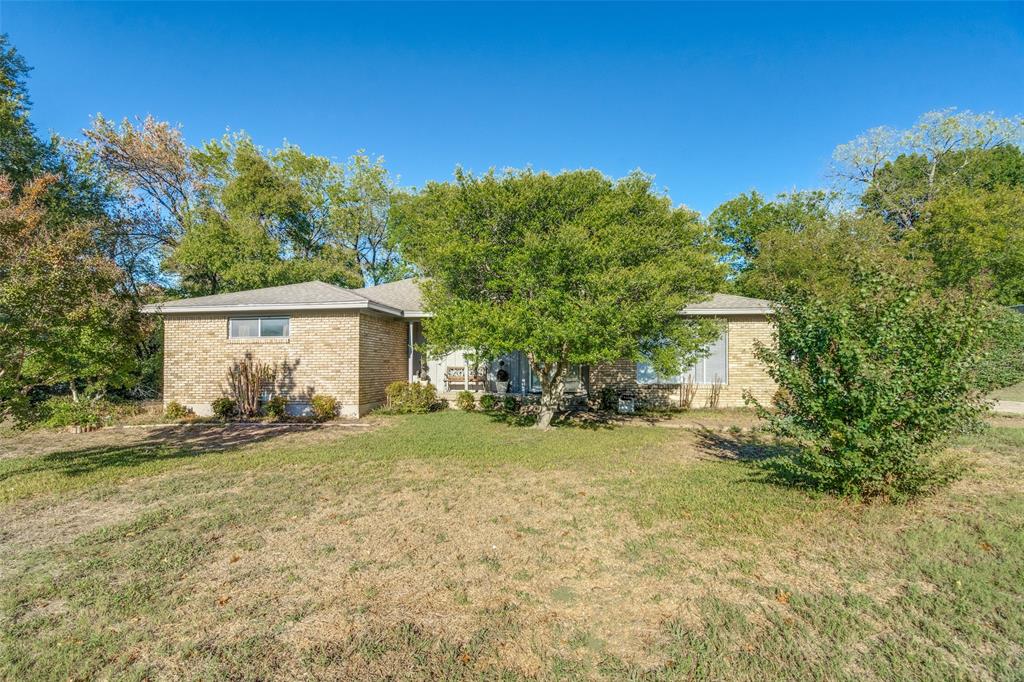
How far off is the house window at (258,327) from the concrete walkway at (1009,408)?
60.0ft

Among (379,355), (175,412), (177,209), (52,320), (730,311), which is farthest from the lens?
(177,209)

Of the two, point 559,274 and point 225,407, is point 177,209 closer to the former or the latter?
point 225,407

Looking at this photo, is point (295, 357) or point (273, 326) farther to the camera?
point (273, 326)

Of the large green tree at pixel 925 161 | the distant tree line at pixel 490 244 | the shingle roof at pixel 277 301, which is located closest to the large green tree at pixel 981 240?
the distant tree line at pixel 490 244

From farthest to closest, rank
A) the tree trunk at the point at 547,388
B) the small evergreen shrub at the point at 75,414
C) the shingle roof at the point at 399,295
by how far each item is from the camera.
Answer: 1. the shingle roof at the point at 399,295
2. the tree trunk at the point at 547,388
3. the small evergreen shrub at the point at 75,414

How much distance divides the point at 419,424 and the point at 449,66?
41.7 feet

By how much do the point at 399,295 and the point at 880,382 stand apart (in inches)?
540

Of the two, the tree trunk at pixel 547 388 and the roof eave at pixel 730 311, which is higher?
the roof eave at pixel 730 311

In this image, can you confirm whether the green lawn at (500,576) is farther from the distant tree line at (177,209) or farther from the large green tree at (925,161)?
the large green tree at (925,161)

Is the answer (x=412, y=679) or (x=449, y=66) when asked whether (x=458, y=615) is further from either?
(x=449, y=66)

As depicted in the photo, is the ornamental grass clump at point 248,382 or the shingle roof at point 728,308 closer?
the ornamental grass clump at point 248,382

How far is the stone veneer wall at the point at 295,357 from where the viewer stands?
12102 millimetres

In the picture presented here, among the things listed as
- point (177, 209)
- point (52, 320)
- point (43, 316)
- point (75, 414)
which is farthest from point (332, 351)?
point (177, 209)

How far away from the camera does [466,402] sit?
1355cm
